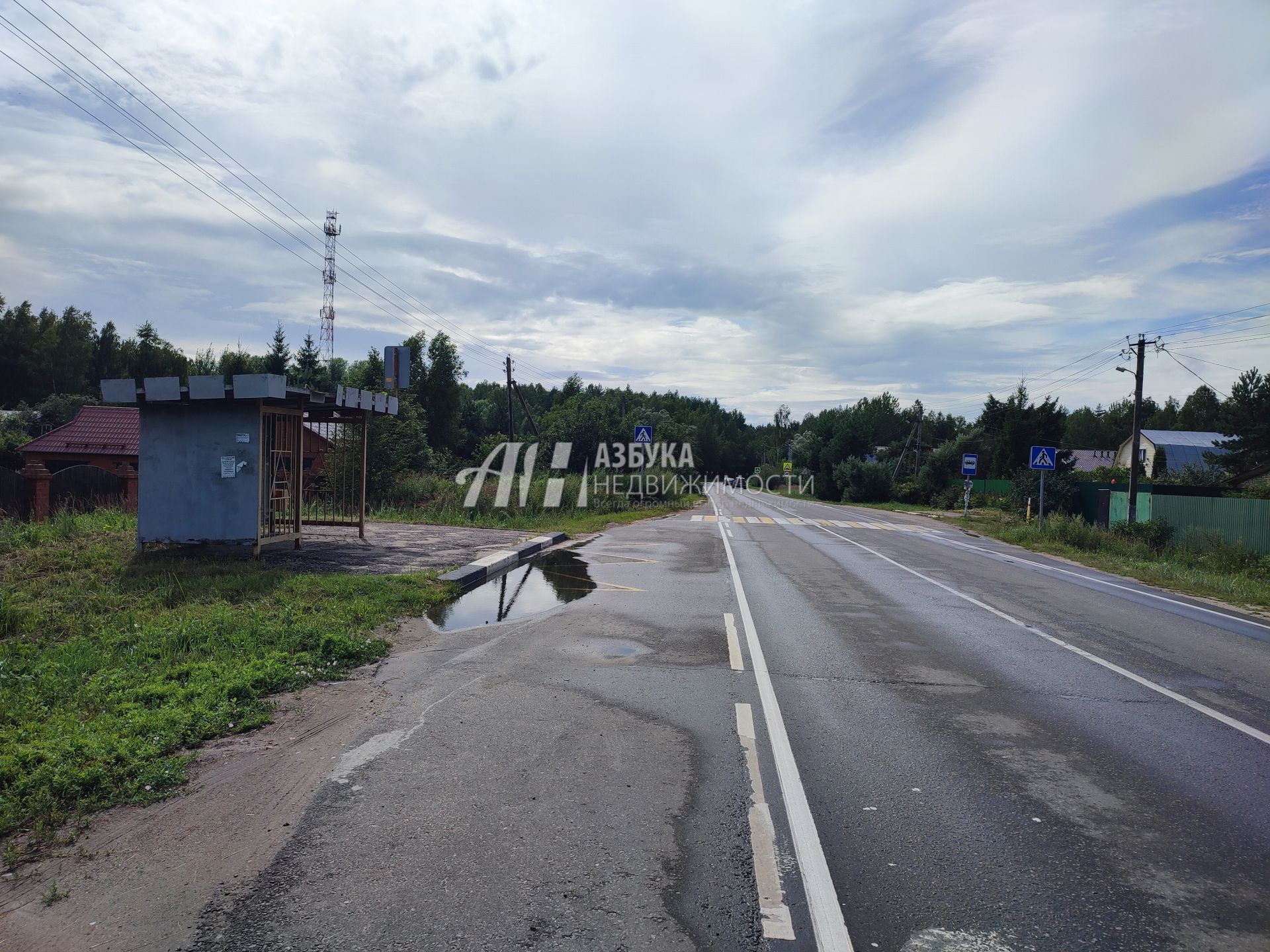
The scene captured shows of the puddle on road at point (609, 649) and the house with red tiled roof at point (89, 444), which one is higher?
the house with red tiled roof at point (89, 444)

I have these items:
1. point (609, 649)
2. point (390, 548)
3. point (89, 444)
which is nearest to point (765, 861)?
point (609, 649)

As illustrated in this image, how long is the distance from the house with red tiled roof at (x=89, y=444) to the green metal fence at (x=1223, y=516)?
37.1 metres

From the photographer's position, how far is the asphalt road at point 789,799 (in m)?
3.13

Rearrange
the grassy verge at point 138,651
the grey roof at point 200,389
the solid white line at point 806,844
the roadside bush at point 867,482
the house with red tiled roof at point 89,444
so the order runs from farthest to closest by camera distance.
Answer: the roadside bush at point 867,482
the house with red tiled roof at point 89,444
the grey roof at point 200,389
the grassy verge at point 138,651
the solid white line at point 806,844

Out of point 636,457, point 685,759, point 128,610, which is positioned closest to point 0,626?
point 128,610

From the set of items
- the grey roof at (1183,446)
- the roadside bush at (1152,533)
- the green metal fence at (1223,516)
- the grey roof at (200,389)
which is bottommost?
the roadside bush at (1152,533)

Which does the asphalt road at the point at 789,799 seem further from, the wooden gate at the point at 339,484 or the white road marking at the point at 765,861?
the wooden gate at the point at 339,484

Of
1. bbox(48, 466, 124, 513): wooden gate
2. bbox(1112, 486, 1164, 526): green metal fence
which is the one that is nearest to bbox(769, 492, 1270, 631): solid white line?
bbox(1112, 486, 1164, 526): green metal fence

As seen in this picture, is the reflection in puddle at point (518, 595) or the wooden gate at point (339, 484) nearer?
the reflection in puddle at point (518, 595)

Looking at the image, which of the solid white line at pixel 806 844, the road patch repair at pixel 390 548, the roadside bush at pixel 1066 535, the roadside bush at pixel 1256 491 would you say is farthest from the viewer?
the roadside bush at pixel 1256 491

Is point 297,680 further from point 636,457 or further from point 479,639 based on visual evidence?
point 636,457

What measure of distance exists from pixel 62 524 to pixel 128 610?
5.93 m

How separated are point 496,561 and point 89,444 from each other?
87.2ft

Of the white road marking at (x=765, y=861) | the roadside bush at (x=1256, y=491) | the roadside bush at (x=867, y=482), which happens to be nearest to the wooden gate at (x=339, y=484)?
the white road marking at (x=765, y=861)
